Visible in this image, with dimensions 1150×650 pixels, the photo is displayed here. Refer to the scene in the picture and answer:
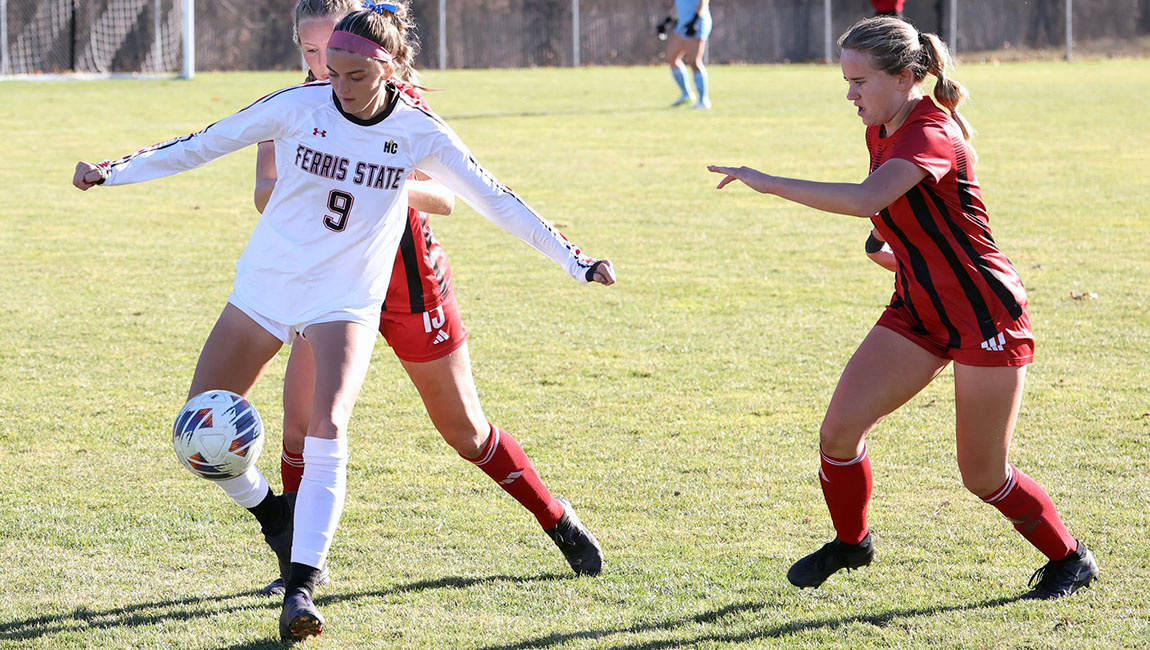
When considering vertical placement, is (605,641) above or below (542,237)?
below

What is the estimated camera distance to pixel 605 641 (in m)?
3.91

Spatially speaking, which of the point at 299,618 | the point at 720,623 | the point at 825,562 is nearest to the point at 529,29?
the point at 825,562

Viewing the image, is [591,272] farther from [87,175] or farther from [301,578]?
[87,175]

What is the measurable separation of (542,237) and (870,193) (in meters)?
1.00

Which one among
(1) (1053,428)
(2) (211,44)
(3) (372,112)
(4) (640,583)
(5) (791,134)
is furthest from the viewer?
(2) (211,44)

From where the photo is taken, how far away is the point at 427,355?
4277mm

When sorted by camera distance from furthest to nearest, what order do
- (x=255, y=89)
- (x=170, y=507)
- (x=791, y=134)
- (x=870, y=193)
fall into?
(x=255, y=89) < (x=791, y=134) < (x=170, y=507) < (x=870, y=193)

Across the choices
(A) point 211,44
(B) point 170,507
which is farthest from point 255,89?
(B) point 170,507

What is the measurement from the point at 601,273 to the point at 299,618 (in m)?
1.28

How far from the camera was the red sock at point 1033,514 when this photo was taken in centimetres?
413

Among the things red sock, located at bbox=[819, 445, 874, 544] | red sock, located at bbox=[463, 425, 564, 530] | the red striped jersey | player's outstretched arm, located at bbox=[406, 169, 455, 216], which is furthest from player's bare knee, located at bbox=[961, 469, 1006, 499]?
player's outstretched arm, located at bbox=[406, 169, 455, 216]

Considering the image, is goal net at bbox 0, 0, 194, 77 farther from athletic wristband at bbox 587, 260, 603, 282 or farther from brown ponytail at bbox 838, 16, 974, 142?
brown ponytail at bbox 838, 16, 974, 142

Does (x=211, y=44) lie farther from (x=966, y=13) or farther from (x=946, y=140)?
(x=946, y=140)

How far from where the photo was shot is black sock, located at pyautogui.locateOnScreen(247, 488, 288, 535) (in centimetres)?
421
